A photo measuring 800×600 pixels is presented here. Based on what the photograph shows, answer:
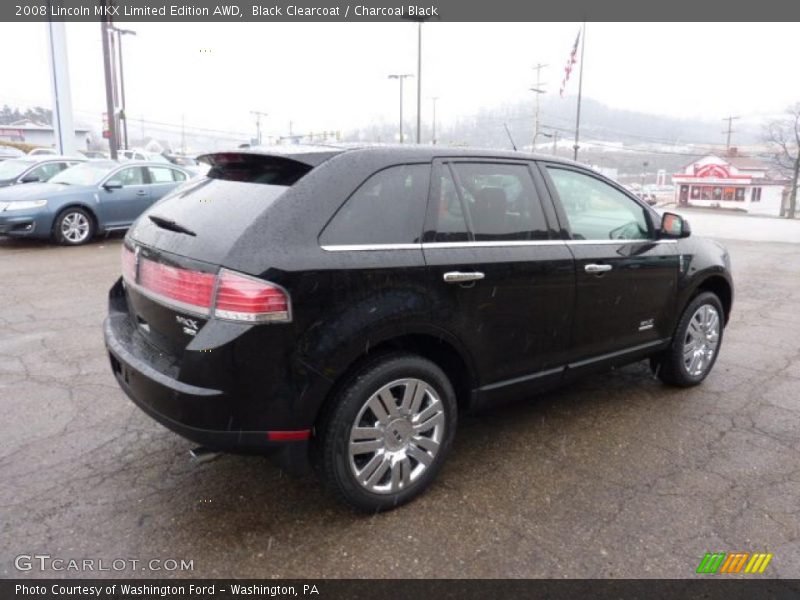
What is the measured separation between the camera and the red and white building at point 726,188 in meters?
71.8

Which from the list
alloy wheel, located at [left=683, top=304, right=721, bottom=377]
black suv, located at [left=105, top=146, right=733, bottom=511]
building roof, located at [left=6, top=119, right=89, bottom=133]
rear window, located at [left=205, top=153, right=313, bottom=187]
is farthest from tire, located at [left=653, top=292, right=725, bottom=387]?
building roof, located at [left=6, top=119, right=89, bottom=133]

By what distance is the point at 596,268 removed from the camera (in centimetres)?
362

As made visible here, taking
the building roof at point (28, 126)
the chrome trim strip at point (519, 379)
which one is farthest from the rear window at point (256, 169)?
the building roof at point (28, 126)

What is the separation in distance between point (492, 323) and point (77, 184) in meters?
10.2

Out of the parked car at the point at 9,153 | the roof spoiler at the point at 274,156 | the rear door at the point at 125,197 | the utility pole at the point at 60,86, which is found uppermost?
the utility pole at the point at 60,86

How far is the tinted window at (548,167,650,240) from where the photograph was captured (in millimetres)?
3693

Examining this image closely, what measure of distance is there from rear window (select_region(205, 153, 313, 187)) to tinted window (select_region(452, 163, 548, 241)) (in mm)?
864

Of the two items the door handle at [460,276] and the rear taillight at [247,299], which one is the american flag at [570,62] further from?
the rear taillight at [247,299]

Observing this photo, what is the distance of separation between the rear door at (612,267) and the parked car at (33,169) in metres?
12.3

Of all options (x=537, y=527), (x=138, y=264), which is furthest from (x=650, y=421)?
(x=138, y=264)

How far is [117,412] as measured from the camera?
3.91m

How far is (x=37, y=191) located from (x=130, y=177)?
160 cm

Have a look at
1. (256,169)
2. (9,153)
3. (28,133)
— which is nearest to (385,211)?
(256,169)

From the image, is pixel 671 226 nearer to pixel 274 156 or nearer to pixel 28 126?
pixel 274 156
